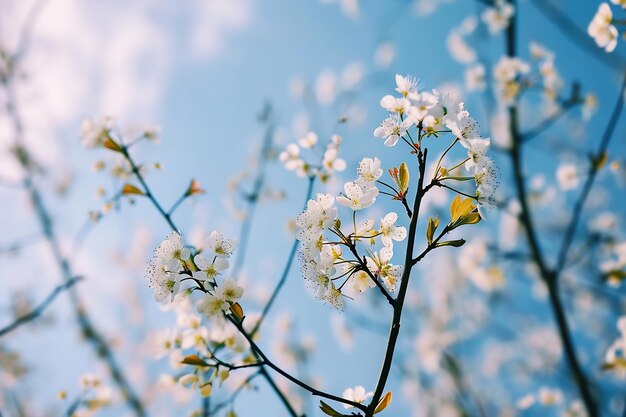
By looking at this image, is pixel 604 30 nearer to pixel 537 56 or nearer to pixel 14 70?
pixel 537 56

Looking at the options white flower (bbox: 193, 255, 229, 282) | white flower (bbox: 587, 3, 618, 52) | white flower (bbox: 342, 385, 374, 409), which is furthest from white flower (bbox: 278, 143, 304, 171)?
white flower (bbox: 587, 3, 618, 52)

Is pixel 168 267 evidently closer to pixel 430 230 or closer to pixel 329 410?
pixel 329 410

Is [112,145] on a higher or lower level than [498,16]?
lower

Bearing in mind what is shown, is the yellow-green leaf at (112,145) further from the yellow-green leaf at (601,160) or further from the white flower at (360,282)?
the yellow-green leaf at (601,160)

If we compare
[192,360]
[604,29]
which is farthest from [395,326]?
[604,29]

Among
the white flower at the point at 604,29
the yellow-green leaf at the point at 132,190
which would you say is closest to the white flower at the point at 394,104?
the yellow-green leaf at the point at 132,190

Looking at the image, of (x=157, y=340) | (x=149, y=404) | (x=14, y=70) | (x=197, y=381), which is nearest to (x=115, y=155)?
(x=157, y=340)

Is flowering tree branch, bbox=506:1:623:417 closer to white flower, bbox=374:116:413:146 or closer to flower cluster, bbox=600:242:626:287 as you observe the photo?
flower cluster, bbox=600:242:626:287

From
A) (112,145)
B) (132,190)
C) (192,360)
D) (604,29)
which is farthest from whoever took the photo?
(604,29)
